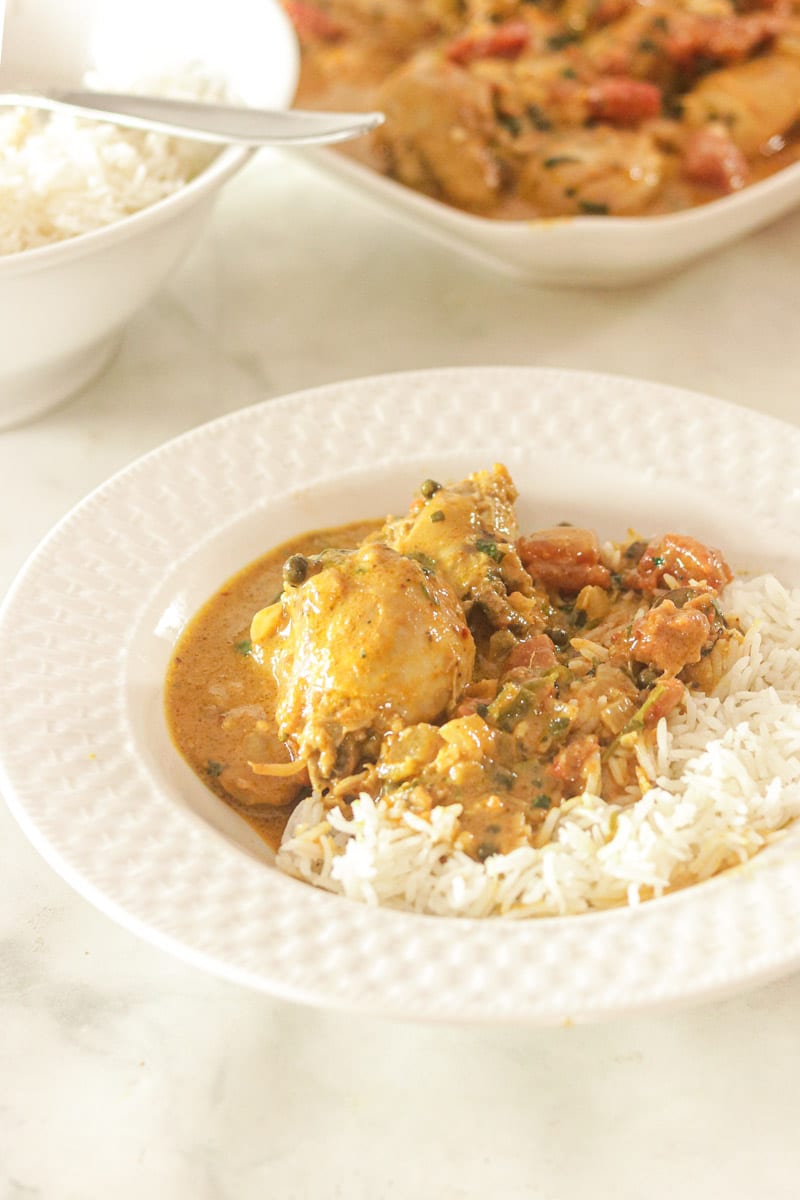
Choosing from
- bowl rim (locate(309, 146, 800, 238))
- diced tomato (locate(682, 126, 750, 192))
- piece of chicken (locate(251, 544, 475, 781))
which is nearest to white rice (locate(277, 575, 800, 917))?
piece of chicken (locate(251, 544, 475, 781))

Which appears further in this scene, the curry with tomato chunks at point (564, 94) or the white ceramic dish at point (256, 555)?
the curry with tomato chunks at point (564, 94)

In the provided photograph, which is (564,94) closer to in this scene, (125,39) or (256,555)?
(125,39)

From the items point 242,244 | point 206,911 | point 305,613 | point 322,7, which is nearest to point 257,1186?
point 206,911

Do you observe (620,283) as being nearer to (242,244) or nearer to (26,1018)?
(242,244)

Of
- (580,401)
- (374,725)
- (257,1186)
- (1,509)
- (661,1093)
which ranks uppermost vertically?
(580,401)

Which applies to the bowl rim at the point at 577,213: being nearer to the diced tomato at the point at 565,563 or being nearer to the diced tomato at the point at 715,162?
the diced tomato at the point at 715,162

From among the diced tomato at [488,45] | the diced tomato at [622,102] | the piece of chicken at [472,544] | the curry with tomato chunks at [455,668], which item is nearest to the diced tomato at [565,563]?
the curry with tomato chunks at [455,668]
